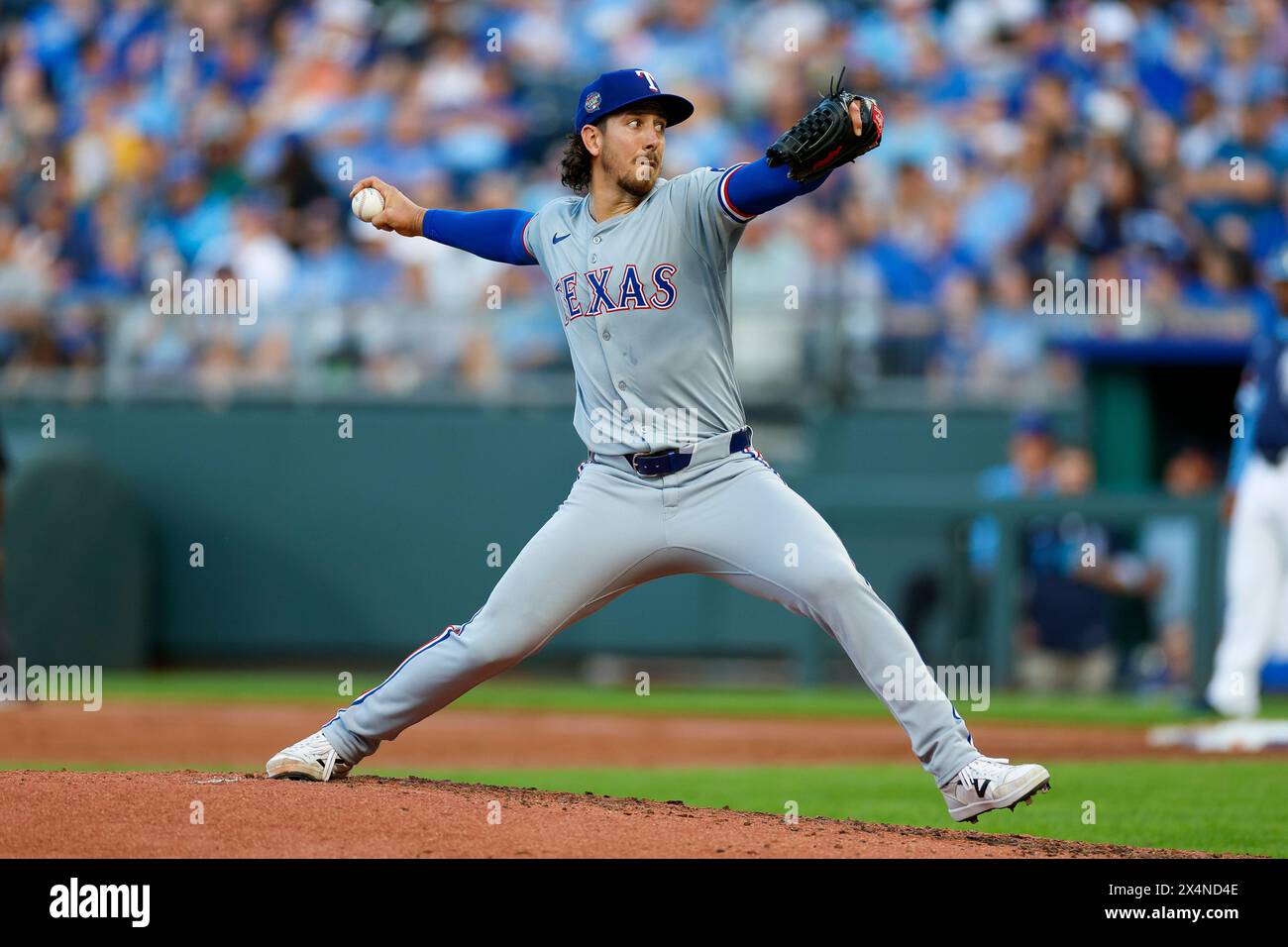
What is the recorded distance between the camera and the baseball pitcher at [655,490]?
191 inches

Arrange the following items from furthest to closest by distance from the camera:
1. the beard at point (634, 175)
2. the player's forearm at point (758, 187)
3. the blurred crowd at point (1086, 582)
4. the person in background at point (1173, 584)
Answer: the blurred crowd at point (1086, 582) → the person in background at point (1173, 584) → the beard at point (634, 175) → the player's forearm at point (758, 187)

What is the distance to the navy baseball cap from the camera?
16.5 ft

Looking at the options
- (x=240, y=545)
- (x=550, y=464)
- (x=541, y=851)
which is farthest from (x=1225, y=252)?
(x=541, y=851)

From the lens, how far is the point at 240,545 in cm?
1334

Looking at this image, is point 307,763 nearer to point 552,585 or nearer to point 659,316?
point 552,585

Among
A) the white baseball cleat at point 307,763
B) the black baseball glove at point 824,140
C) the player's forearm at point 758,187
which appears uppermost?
the black baseball glove at point 824,140

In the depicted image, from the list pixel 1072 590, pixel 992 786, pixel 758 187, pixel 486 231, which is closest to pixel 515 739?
pixel 1072 590

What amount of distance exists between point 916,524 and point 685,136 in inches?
153

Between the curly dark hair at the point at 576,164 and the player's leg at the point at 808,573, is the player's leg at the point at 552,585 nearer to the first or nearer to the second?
the player's leg at the point at 808,573

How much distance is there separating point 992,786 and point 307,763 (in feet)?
6.40

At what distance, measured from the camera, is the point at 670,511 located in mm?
4980

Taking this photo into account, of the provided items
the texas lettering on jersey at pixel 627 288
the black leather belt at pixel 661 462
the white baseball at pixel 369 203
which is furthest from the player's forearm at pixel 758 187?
the white baseball at pixel 369 203

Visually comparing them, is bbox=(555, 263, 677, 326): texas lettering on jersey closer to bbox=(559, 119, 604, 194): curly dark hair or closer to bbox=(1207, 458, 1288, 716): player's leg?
bbox=(559, 119, 604, 194): curly dark hair

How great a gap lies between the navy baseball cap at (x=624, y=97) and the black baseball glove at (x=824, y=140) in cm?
59
